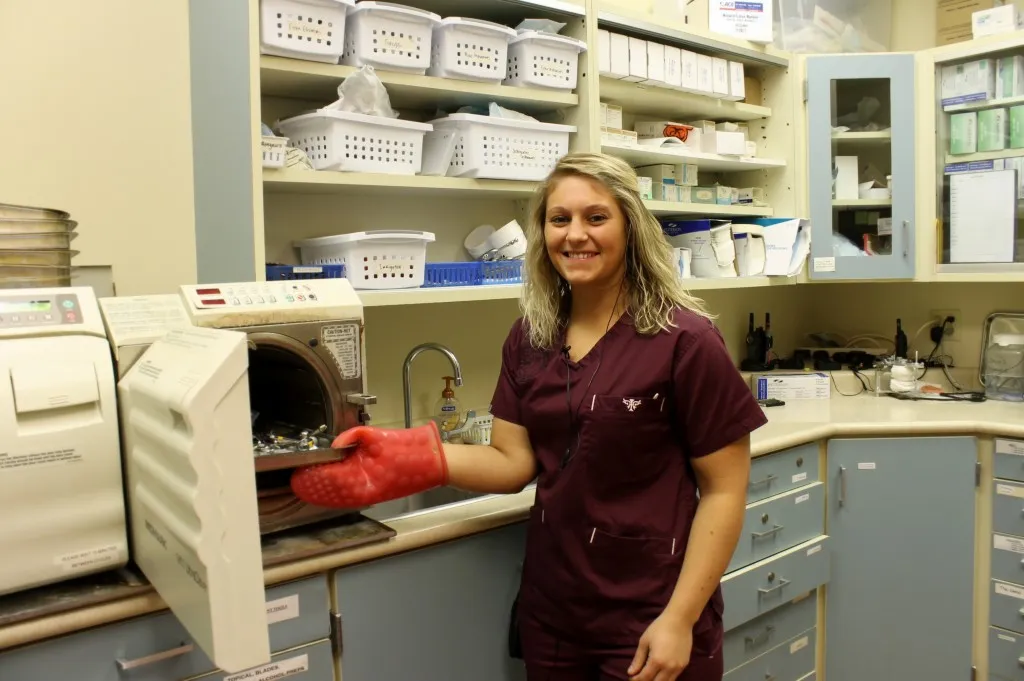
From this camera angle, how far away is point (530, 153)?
227 cm

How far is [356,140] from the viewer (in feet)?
6.47

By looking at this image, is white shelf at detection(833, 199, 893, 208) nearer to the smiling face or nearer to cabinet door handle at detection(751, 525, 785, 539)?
cabinet door handle at detection(751, 525, 785, 539)

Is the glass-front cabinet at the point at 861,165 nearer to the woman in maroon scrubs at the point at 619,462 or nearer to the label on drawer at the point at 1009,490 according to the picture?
the label on drawer at the point at 1009,490

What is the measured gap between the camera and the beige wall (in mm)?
1557

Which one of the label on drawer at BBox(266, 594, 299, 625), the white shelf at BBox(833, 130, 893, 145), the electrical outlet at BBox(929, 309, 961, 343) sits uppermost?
the white shelf at BBox(833, 130, 893, 145)

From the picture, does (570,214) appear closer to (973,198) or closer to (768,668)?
(768,668)

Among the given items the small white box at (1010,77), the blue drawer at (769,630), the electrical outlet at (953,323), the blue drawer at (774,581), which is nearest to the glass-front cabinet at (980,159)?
the small white box at (1010,77)

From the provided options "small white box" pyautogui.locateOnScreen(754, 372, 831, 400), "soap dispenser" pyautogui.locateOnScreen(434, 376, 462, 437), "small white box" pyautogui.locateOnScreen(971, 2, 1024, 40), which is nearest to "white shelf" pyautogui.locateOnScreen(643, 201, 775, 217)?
"small white box" pyautogui.locateOnScreen(754, 372, 831, 400)

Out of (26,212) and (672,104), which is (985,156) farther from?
(26,212)

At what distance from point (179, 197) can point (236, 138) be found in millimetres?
188

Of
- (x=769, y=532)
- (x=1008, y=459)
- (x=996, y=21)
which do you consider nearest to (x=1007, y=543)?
(x=1008, y=459)

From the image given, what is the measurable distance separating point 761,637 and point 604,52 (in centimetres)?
186

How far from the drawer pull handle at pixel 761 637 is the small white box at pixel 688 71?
179 centimetres

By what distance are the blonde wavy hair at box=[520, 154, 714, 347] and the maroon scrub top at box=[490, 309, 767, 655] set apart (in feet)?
0.13
